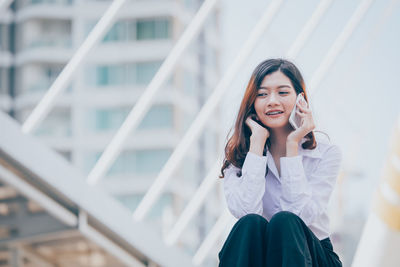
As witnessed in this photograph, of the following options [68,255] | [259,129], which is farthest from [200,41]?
[259,129]

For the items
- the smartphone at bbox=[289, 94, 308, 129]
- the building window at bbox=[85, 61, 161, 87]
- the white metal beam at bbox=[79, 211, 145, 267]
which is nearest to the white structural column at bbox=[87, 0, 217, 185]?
the white metal beam at bbox=[79, 211, 145, 267]

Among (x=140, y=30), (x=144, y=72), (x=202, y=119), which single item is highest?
(x=202, y=119)

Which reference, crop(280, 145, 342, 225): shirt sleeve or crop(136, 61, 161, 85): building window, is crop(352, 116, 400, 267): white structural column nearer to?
crop(280, 145, 342, 225): shirt sleeve

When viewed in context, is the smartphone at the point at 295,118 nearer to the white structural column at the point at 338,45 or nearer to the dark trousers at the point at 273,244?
the dark trousers at the point at 273,244

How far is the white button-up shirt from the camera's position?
178 centimetres

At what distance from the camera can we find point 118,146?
10.7 feet

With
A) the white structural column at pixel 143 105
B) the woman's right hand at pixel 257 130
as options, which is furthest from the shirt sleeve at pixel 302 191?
the white structural column at pixel 143 105

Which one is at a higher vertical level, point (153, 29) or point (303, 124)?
point (303, 124)

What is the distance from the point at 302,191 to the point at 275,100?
27 cm

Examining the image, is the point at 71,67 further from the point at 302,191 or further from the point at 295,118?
the point at 302,191

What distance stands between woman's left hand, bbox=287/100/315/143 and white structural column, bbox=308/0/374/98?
5.17 feet

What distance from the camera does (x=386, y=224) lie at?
81.3 inches

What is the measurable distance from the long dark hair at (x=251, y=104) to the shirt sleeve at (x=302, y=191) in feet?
0.35

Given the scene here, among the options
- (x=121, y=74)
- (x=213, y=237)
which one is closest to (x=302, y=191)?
(x=213, y=237)
